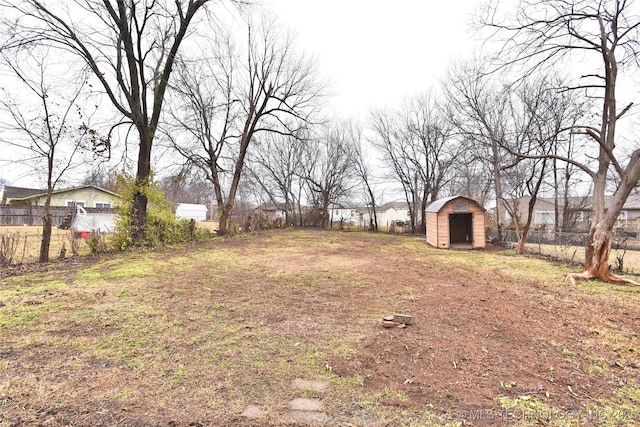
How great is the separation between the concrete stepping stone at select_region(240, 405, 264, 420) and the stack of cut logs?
1940 millimetres

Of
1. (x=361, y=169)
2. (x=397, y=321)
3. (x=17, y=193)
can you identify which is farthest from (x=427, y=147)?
(x=17, y=193)

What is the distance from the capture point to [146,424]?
5.84 feet

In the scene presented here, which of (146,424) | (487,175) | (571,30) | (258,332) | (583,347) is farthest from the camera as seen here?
(487,175)

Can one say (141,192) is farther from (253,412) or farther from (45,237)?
(253,412)

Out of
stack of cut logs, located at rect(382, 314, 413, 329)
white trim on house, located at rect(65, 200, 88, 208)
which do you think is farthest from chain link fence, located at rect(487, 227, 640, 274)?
white trim on house, located at rect(65, 200, 88, 208)

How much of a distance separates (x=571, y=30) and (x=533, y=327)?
5.98 metres

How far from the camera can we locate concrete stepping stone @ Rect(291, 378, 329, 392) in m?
2.19

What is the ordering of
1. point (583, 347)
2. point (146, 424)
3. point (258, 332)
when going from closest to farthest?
point (146, 424) < point (583, 347) < point (258, 332)

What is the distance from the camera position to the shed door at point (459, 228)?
49.3ft

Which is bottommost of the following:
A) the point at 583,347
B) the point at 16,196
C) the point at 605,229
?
the point at 583,347

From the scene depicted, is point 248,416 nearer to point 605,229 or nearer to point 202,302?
point 202,302

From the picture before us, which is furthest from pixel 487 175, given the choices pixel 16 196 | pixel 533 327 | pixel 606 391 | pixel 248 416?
pixel 16 196

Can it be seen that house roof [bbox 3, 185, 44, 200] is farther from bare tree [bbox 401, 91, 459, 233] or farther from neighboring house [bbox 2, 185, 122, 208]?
bare tree [bbox 401, 91, 459, 233]

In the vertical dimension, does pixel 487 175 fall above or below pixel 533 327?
above
